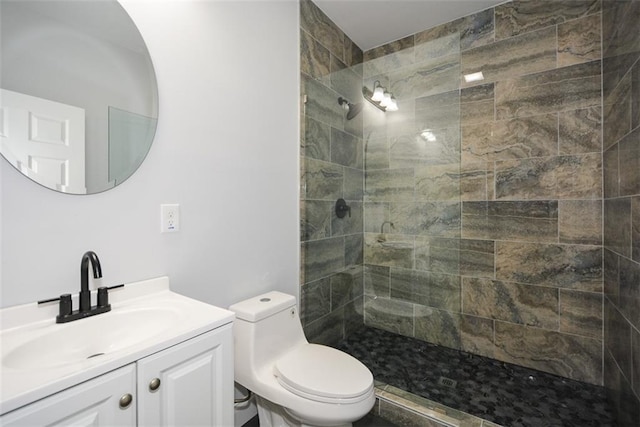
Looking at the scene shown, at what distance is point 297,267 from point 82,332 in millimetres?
1202

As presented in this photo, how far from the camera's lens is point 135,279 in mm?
1146

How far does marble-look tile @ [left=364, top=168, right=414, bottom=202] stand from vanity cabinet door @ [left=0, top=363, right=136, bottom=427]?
2.01m

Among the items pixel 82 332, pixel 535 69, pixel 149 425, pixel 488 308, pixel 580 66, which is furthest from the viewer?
pixel 488 308

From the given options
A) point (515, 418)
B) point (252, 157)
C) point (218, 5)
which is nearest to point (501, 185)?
point (515, 418)

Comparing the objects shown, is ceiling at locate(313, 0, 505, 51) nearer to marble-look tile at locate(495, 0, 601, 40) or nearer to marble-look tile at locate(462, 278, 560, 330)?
marble-look tile at locate(495, 0, 601, 40)

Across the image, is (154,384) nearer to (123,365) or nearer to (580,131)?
(123,365)

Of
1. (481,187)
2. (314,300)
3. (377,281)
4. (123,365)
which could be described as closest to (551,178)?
(481,187)

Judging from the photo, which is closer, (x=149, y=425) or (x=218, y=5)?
(x=149, y=425)

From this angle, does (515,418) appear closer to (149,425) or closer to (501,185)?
(501,185)

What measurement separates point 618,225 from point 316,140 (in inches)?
68.9

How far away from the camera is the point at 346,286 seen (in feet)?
7.70

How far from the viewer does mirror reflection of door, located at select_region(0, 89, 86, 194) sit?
34.8 inches

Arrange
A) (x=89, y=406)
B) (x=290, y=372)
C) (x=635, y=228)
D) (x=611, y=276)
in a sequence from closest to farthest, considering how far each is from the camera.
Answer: (x=89, y=406) < (x=635, y=228) < (x=290, y=372) < (x=611, y=276)

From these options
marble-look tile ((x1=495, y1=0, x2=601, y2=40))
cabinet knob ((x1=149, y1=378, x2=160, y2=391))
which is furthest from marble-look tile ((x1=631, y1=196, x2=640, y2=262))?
cabinet knob ((x1=149, y1=378, x2=160, y2=391))
